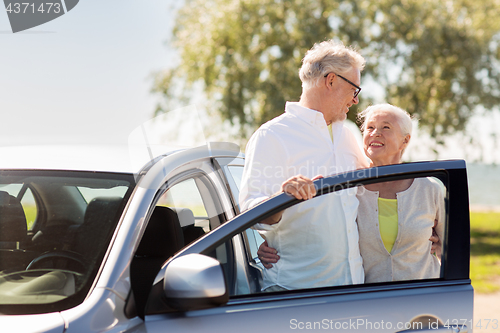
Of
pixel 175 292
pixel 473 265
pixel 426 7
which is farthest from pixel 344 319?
pixel 426 7

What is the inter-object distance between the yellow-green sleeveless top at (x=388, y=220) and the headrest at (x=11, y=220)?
1.51m

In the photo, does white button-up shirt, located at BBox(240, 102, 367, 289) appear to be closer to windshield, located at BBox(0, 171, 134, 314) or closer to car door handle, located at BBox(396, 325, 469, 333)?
car door handle, located at BBox(396, 325, 469, 333)

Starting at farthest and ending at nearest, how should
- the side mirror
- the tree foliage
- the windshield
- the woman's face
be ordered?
the tree foliage, the woman's face, the windshield, the side mirror

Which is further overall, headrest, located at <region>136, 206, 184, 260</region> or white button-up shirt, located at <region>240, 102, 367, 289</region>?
headrest, located at <region>136, 206, 184, 260</region>

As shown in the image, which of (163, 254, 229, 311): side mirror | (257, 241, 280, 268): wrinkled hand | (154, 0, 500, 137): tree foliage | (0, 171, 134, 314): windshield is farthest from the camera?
(154, 0, 500, 137): tree foliage

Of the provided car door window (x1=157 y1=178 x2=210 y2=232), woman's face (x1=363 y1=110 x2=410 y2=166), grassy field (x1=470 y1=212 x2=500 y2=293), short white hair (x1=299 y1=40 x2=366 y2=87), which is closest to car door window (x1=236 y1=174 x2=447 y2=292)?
woman's face (x1=363 y1=110 x2=410 y2=166)

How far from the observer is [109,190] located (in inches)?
72.9

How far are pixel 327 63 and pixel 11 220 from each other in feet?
5.26

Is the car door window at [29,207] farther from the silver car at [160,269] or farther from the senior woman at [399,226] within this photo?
the senior woman at [399,226]

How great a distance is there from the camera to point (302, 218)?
175 centimetres

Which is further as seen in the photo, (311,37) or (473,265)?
(311,37)

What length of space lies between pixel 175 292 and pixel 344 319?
598 mm

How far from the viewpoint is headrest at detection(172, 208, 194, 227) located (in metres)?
2.27

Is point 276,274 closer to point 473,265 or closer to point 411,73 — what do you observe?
point 473,265
